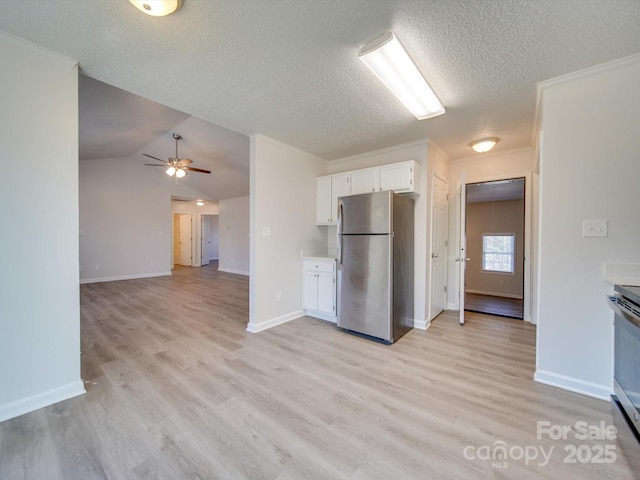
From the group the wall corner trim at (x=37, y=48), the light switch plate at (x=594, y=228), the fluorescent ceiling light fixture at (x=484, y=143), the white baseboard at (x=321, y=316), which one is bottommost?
the white baseboard at (x=321, y=316)

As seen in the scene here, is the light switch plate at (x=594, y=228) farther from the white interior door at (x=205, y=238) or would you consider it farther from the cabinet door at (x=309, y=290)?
the white interior door at (x=205, y=238)

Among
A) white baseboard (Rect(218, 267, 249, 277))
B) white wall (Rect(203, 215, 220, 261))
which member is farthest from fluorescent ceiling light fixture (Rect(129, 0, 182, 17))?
white wall (Rect(203, 215, 220, 261))

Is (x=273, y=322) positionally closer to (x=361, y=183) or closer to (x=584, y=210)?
(x=361, y=183)

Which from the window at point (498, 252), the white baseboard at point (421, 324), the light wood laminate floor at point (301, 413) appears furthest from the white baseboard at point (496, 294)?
the light wood laminate floor at point (301, 413)

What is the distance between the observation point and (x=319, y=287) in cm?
365

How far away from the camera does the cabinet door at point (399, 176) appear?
320cm

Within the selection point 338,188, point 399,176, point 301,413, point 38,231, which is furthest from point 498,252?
point 38,231

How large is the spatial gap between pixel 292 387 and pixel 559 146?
9.45 ft

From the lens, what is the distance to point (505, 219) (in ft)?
19.1

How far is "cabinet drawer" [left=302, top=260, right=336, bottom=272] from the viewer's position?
3.53m

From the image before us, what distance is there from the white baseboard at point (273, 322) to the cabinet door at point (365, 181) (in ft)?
6.50

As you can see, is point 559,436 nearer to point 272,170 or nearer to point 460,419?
A: point 460,419

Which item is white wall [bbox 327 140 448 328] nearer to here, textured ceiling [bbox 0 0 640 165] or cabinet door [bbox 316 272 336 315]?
textured ceiling [bbox 0 0 640 165]

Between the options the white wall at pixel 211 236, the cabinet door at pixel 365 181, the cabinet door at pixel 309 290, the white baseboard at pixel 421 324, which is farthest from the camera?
the white wall at pixel 211 236
